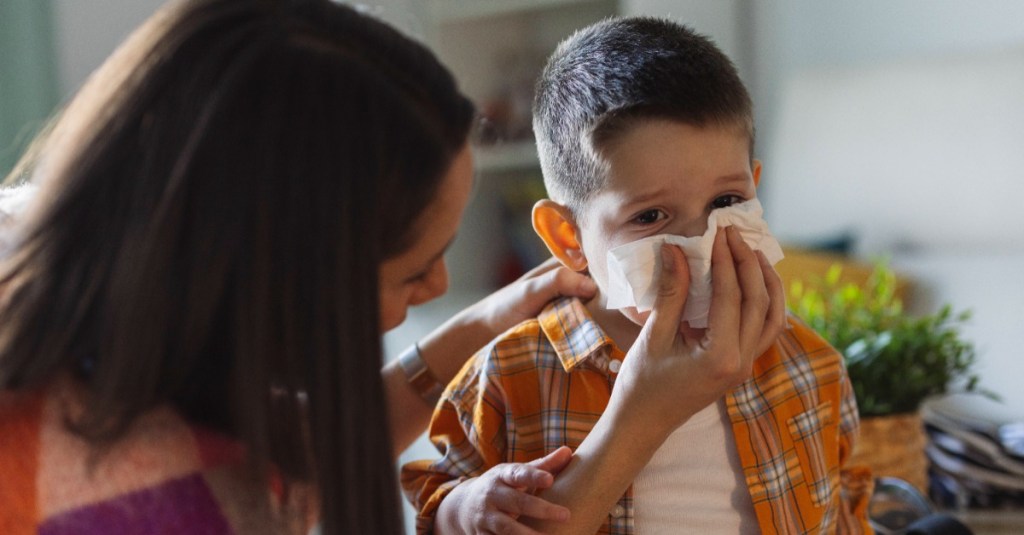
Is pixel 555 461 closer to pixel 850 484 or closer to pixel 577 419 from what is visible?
pixel 577 419

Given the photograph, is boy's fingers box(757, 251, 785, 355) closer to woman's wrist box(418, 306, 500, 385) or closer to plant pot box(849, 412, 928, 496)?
woman's wrist box(418, 306, 500, 385)

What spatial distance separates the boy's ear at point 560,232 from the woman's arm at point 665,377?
0.61ft

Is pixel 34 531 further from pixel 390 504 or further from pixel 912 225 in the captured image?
pixel 912 225

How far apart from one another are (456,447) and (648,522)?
21 centimetres

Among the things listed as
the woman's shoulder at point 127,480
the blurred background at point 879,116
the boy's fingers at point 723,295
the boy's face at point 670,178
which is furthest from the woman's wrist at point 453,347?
the blurred background at point 879,116

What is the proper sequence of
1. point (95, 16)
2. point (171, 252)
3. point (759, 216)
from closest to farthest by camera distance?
1. point (171, 252)
2. point (759, 216)
3. point (95, 16)

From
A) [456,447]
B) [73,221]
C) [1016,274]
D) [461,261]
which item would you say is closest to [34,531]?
[73,221]

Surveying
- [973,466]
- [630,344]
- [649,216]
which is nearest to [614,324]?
[630,344]

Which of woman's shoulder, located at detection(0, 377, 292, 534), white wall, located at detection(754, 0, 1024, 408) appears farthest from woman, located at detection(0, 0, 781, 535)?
white wall, located at detection(754, 0, 1024, 408)

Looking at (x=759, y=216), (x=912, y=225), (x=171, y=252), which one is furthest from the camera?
(x=912, y=225)

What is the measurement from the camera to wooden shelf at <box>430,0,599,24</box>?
289 centimetres

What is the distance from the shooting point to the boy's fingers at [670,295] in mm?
979

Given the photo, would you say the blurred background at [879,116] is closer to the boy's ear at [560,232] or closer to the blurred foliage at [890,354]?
the blurred foliage at [890,354]

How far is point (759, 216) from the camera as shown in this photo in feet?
3.39
